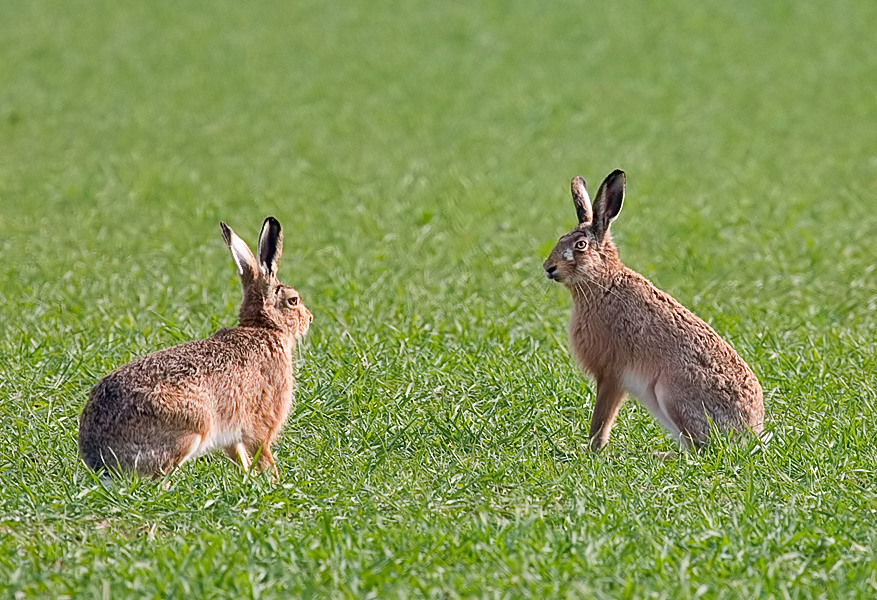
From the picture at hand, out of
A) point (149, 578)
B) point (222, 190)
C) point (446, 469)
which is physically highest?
point (149, 578)

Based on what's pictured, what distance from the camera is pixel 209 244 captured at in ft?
35.8

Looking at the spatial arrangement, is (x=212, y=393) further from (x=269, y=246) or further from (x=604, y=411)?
(x=604, y=411)

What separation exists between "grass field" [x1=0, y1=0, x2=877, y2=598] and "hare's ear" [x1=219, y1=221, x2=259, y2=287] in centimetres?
80

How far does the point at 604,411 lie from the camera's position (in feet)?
20.1

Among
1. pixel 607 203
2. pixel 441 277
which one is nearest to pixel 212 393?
pixel 607 203

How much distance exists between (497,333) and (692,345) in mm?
2197

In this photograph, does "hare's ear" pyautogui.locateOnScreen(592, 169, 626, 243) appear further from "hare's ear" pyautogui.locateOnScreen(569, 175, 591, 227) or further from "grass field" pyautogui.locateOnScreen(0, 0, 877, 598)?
"grass field" pyautogui.locateOnScreen(0, 0, 877, 598)

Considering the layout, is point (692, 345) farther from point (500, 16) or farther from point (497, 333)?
point (500, 16)

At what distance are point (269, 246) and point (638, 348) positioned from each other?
1.72 metres

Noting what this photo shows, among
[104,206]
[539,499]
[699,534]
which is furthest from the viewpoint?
[104,206]

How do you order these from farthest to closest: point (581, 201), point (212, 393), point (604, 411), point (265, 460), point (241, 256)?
point (581, 201), point (604, 411), point (241, 256), point (265, 460), point (212, 393)

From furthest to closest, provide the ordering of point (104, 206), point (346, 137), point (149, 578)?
point (346, 137) → point (104, 206) → point (149, 578)

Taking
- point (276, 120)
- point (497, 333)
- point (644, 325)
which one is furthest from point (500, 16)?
point (644, 325)

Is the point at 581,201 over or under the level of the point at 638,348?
over
